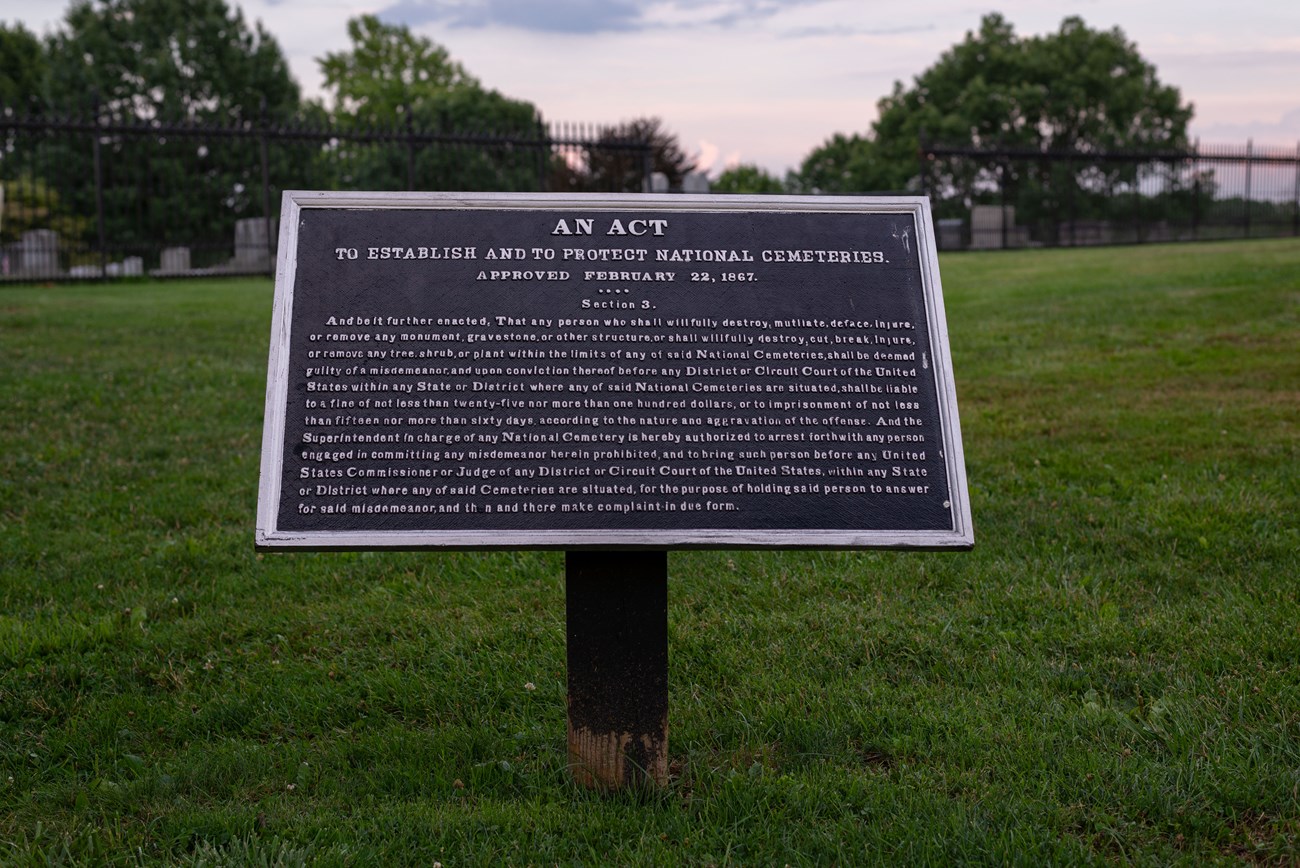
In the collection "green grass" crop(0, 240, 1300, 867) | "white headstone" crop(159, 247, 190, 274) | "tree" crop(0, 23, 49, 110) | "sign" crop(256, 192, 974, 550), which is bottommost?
"green grass" crop(0, 240, 1300, 867)

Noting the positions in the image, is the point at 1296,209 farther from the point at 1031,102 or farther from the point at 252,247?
the point at 252,247

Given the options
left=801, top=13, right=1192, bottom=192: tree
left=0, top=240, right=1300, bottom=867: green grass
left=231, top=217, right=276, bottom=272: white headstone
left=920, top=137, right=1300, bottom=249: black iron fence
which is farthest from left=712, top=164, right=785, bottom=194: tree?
left=0, top=240, right=1300, bottom=867: green grass

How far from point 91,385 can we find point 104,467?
2418 millimetres

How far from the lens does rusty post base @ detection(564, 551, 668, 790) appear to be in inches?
135

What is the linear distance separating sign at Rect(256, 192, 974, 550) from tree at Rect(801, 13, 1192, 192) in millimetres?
45337

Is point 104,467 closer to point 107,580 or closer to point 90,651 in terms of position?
point 107,580

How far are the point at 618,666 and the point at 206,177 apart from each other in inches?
1186

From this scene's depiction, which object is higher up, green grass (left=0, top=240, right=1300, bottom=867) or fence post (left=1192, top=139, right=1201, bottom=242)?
fence post (left=1192, top=139, right=1201, bottom=242)

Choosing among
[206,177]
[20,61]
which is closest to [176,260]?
[206,177]

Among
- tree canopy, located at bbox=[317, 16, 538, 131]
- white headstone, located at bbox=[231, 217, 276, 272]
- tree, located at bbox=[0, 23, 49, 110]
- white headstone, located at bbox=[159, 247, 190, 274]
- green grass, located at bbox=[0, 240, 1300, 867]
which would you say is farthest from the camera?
tree canopy, located at bbox=[317, 16, 538, 131]

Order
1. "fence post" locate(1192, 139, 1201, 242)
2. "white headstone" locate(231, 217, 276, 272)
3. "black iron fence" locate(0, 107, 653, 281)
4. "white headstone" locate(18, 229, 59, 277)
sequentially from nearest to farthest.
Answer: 1. "black iron fence" locate(0, 107, 653, 281)
2. "white headstone" locate(231, 217, 276, 272)
3. "white headstone" locate(18, 229, 59, 277)
4. "fence post" locate(1192, 139, 1201, 242)

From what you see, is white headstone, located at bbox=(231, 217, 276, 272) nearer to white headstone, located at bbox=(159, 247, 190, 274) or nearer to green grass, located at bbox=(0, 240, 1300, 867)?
white headstone, located at bbox=(159, 247, 190, 274)

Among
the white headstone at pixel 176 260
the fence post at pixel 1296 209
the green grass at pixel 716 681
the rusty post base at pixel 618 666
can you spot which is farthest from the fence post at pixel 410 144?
the fence post at pixel 1296 209

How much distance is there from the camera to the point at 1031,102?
48281 mm
